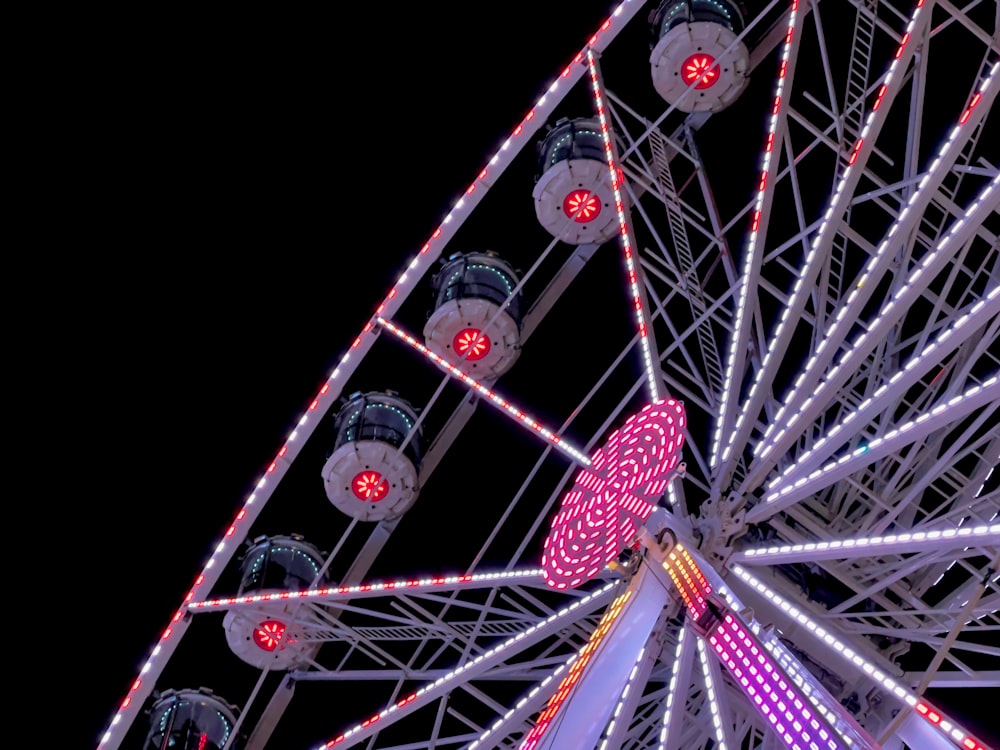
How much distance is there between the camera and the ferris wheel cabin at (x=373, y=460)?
1471cm

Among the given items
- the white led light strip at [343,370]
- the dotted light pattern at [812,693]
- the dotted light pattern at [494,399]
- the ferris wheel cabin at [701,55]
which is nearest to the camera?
the dotted light pattern at [812,693]

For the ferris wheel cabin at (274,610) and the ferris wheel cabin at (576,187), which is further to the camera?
the ferris wheel cabin at (576,187)

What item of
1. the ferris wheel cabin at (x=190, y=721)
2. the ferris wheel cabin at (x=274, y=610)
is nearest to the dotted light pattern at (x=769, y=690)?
the ferris wheel cabin at (x=274, y=610)

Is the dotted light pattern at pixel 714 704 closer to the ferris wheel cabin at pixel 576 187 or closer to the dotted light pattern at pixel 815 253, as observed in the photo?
the dotted light pattern at pixel 815 253

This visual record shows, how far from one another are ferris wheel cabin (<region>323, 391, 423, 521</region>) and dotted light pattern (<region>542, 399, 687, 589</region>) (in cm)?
276

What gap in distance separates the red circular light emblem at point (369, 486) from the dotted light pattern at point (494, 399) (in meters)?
1.32

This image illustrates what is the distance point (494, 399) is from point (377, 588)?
1960 millimetres

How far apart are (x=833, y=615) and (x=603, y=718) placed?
2465 mm

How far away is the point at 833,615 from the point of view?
12.1 metres

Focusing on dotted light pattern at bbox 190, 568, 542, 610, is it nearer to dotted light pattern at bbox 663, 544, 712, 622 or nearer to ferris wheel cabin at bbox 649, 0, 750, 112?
dotted light pattern at bbox 663, 544, 712, 622

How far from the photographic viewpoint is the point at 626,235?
518 inches

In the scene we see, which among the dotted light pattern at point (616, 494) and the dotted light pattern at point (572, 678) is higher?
the dotted light pattern at point (616, 494)

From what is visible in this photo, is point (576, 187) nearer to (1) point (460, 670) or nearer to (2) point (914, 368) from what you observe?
(1) point (460, 670)

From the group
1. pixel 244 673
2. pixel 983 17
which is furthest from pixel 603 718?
pixel 983 17
